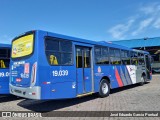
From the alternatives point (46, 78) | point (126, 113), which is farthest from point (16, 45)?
point (126, 113)

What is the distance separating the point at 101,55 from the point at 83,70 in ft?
6.89

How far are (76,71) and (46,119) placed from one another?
9.20 ft

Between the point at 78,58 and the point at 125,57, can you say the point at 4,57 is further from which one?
the point at 125,57

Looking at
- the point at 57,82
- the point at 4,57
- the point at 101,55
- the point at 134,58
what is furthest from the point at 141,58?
the point at 4,57

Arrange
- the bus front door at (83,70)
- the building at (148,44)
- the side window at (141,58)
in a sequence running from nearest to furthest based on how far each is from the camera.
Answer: the bus front door at (83,70) < the side window at (141,58) < the building at (148,44)

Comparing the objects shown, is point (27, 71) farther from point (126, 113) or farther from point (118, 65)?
point (118, 65)

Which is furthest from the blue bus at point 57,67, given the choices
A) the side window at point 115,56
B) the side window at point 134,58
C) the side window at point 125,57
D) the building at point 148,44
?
the building at point 148,44

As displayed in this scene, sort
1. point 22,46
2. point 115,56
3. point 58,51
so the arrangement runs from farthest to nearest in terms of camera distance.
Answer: point 115,56 → point 22,46 → point 58,51

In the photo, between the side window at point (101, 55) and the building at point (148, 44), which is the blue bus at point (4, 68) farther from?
the building at point (148, 44)

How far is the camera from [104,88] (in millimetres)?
11797

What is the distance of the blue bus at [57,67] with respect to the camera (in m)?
7.88

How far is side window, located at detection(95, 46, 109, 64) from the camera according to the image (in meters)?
11.3

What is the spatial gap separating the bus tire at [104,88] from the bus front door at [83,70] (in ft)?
3.62

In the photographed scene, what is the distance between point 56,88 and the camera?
8289 millimetres
